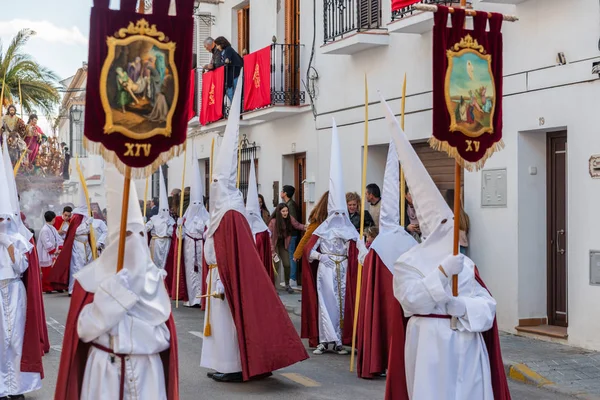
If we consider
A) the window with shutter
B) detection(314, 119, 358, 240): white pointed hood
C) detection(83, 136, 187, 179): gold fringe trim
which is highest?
the window with shutter

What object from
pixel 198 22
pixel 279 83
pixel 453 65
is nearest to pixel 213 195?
pixel 453 65

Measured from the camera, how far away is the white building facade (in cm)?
1138

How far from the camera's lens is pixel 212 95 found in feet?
75.0

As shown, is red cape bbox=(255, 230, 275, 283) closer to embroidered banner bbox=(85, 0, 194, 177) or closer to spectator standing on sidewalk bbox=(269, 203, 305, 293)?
spectator standing on sidewalk bbox=(269, 203, 305, 293)

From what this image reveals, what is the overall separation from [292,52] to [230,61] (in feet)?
Answer: 7.28

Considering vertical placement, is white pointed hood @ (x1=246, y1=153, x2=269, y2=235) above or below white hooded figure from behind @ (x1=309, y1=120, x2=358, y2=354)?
above

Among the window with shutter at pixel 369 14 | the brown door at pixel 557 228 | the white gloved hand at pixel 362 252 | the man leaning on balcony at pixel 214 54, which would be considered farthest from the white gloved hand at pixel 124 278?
the man leaning on balcony at pixel 214 54

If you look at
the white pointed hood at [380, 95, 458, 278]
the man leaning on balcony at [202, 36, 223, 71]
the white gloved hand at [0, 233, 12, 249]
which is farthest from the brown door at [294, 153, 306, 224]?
the white pointed hood at [380, 95, 458, 278]

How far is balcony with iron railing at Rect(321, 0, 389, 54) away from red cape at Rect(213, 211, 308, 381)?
7.02 metres

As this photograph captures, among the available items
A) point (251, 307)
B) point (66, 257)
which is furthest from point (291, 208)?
point (251, 307)

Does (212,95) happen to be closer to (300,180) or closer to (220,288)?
(300,180)

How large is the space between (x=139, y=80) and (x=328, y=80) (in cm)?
1291

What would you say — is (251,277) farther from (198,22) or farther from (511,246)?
(198,22)

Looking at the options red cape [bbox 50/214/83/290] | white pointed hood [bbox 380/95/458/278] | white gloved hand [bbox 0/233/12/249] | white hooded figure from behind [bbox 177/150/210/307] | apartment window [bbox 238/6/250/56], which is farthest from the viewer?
apartment window [bbox 238/6/250/56]
